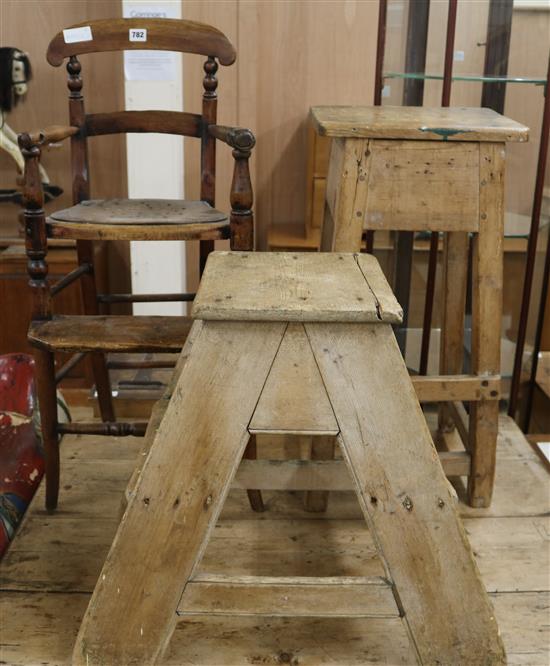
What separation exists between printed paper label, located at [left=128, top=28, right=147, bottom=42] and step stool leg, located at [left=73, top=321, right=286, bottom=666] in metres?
1.01

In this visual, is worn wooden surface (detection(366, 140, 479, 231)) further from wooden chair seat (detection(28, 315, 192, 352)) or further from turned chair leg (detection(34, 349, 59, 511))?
turned chair leg (detection(34, 349, 59, 511))

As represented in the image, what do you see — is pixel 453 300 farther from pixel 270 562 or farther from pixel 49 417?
pixel 49 417

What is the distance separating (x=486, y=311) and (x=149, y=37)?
3.32 ft

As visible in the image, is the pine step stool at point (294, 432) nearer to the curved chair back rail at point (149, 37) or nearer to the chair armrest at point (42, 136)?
the chair armrest at point (42, 136)

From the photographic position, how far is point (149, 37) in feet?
6.48

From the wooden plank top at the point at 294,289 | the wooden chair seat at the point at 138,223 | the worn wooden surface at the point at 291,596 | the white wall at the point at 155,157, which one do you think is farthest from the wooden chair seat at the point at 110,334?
the white wall at the point at 155,157

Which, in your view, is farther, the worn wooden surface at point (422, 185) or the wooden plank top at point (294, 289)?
the worn wooden surface at point (422, 185)

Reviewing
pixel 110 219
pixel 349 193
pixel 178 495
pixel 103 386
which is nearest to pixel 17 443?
pixel 103 386

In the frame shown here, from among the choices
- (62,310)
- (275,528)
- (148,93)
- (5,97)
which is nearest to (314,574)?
(275,528)

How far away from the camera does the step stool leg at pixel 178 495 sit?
4.17 ft

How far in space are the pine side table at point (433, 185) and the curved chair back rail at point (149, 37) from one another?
35 centimetres

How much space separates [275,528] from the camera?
1865 mm

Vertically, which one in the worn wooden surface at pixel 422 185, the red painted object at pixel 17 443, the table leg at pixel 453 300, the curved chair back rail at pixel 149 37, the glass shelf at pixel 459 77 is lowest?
the red painted object at pixel 17 443

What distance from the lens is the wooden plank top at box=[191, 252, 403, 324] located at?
124 cm
